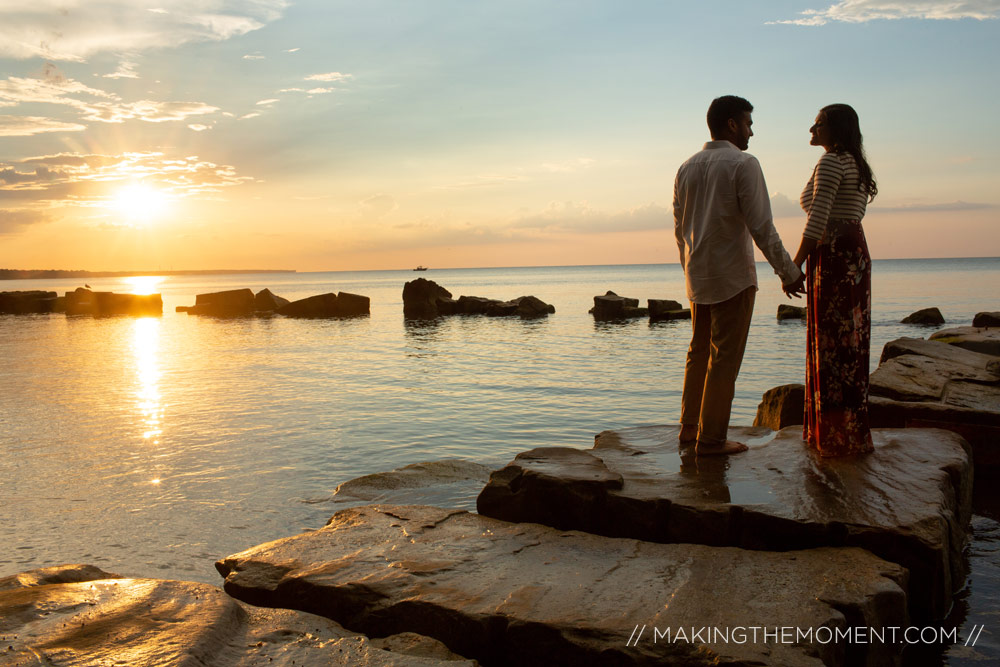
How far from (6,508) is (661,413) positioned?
8811mm

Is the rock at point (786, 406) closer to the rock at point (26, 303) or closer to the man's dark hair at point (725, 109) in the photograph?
the man's dark hair at point (725, 109)

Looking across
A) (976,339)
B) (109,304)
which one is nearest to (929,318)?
(976,339)

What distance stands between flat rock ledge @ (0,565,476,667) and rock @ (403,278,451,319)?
36.2 meters

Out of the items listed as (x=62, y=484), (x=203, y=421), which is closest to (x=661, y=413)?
(x=203, y=421)

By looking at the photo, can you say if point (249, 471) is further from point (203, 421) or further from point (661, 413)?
point (661, 413)

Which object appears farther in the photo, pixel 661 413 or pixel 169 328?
pixel 169 328

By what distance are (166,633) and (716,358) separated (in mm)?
3710

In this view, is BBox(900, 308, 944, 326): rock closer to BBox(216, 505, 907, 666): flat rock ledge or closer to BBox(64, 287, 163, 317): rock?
BBox(216, 505, 907, 666): flat rock ledge

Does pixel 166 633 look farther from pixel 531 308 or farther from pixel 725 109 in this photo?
pixel 531 308

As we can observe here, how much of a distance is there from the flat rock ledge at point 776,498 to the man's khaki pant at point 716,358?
1.04 ft

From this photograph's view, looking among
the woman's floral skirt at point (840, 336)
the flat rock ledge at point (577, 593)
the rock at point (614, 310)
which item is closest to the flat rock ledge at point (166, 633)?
the flat rock ledge at point (577, 593)

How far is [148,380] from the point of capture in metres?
15.5

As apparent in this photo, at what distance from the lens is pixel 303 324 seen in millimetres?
33406

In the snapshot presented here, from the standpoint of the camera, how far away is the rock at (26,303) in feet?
148
